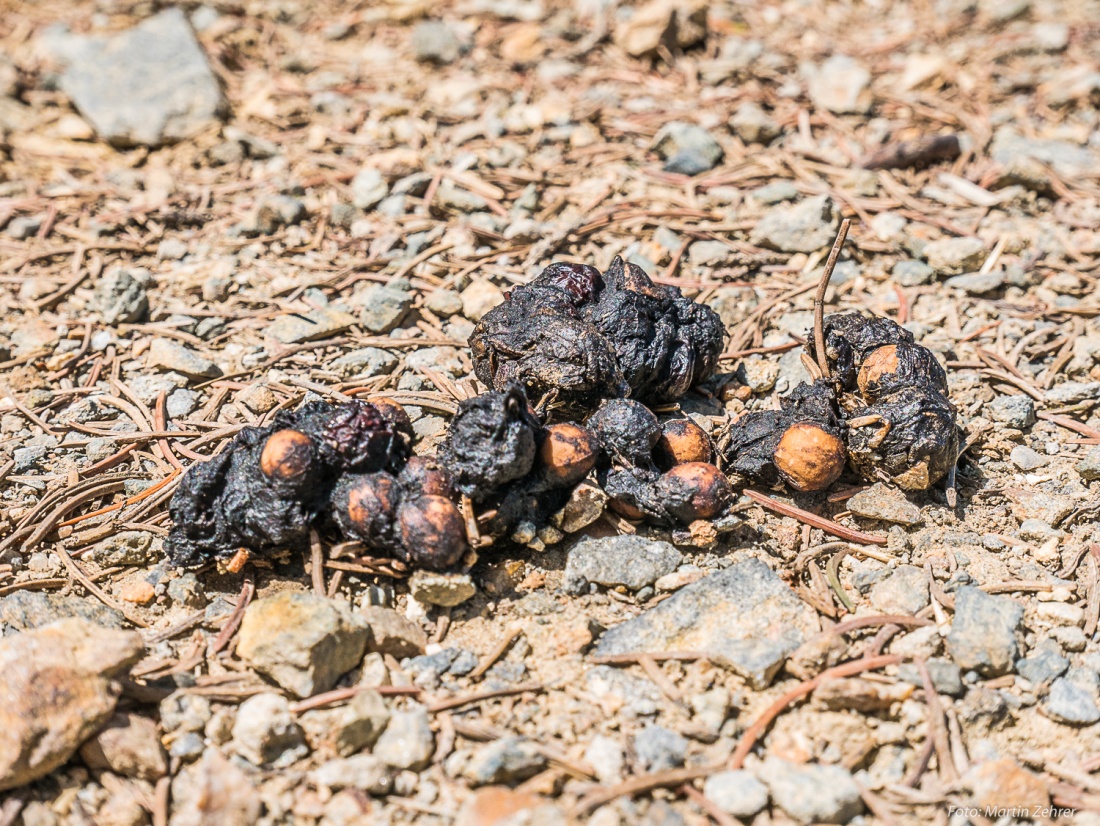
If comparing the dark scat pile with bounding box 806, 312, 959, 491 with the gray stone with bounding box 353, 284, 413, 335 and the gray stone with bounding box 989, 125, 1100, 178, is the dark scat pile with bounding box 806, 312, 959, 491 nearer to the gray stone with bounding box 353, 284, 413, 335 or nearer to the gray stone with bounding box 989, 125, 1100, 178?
the gray stone with bounding box 353, 284, 413, 335

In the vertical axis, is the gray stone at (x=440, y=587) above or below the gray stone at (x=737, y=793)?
above

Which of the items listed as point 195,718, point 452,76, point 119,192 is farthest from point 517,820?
point 452,76

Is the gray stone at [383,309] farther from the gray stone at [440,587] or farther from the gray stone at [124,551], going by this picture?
the gray stone at [440,587]

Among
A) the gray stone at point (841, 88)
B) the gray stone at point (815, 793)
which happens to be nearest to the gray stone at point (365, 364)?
the gray stone at point (815, 793)

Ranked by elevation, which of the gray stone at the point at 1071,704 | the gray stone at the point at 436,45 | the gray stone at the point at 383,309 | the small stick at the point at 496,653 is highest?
the gray stone at the point at 436,45

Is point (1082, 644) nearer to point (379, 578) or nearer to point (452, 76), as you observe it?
point (379, 578)

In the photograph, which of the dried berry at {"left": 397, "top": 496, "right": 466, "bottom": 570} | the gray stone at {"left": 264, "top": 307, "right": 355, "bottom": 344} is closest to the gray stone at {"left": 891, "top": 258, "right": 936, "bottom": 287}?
the gray stone at {"left": 264, "top": 307, "right": 355, "bottom": 344}
